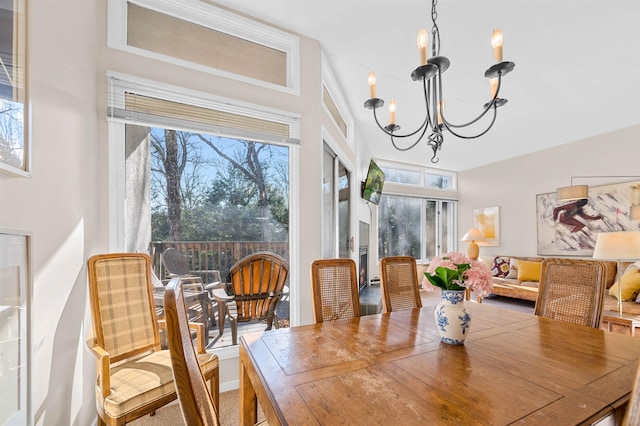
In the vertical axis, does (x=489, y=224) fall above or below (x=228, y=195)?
below

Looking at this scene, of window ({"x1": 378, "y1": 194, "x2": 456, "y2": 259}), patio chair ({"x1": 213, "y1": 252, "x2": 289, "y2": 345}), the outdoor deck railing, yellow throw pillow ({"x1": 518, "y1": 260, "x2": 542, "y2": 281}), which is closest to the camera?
the outdoor deck railing

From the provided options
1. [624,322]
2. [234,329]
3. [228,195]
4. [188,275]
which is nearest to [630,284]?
[624,322]

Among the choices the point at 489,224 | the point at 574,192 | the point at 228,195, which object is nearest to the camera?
the point at 228,195

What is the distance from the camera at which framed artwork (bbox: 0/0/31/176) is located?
94 centimetres

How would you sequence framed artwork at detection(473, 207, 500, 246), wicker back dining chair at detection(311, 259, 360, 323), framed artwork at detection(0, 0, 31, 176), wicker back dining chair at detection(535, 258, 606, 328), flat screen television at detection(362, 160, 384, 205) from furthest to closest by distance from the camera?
1. framed artwork at detection(473, 207, 500, 246)
2. flat screen television at detection(362, 160, 384, 205)
3. wicker back dining chair at detection(311, 259, 360, 323)
4. wicker back dining chair at detection(535, 258, 606, 328)
5. framed artwork at detection(0, 0, 31, 176)

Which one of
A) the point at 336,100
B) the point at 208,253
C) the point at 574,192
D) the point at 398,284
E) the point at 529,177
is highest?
the point at 336,100

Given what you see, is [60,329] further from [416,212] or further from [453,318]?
[416,212]

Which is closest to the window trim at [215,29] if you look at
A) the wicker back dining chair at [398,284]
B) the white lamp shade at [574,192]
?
the wicker back dining chair at [398,284]

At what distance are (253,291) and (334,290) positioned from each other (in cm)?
91

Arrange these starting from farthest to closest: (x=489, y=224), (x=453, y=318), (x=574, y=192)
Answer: (x=489, y=224)
(x=574, y=192)
(x=453, y=318)

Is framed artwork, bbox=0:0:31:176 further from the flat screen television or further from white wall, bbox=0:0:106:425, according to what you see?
the flat screen television

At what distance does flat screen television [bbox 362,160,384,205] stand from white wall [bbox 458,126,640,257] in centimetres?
247

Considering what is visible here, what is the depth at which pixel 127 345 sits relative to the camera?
5.46 ft

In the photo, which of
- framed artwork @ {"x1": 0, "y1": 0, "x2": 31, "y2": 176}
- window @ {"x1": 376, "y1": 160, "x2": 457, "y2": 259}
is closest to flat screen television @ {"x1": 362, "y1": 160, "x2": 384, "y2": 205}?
window @ {"x1": 376, "y1": 160, "x2": 457, "y2": 259}
